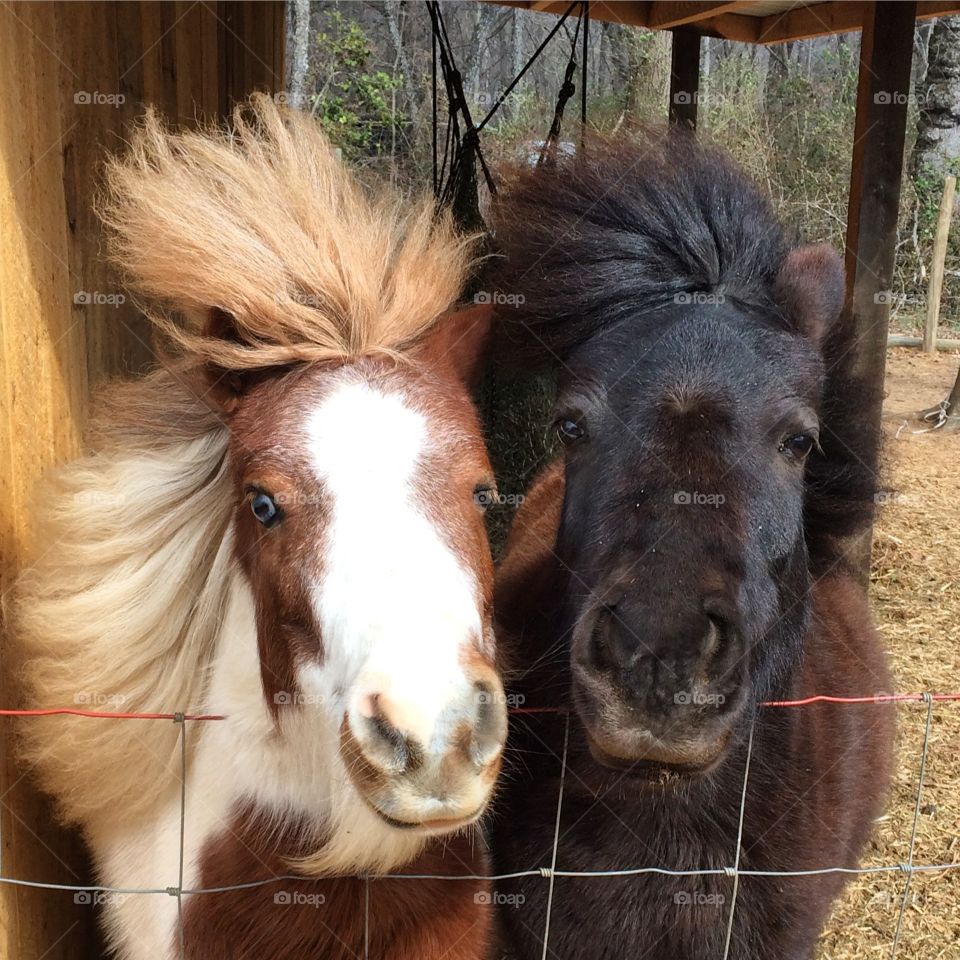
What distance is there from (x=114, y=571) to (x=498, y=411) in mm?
2583

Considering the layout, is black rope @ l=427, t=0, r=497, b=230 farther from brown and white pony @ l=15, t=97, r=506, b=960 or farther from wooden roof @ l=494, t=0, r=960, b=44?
brown and white pony @ l=15, t=97, r=506, b=960

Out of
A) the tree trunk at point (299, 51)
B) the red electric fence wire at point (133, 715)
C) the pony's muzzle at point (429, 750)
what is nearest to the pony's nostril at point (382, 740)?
the pony's muzzle at point (429, 750)

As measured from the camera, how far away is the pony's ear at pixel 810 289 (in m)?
2.47

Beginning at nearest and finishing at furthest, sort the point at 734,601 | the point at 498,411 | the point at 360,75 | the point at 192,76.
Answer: the point at 734,601 → the point at 192,76 → the point at 498,411 → the point at 360,75

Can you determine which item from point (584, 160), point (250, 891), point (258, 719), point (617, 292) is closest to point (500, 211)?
point (584, 160)

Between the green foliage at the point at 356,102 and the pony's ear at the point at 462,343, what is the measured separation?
1480 centimetres

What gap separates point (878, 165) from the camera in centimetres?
448

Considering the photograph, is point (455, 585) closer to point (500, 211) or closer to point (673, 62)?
point (500, 211)

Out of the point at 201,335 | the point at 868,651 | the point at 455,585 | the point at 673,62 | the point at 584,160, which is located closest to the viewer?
the point at 455,585

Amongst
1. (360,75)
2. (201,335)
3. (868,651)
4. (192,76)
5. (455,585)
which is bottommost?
(868,651)

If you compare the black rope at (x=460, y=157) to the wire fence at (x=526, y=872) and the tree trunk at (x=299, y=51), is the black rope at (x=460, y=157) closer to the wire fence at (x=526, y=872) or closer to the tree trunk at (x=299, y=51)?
the wire fence at (x=526, y=872)

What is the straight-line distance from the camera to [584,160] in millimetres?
2686

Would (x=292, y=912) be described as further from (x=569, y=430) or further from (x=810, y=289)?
(x=810, y=289)

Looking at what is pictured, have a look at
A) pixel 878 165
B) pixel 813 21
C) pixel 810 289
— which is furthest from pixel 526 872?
pixel 813 21
